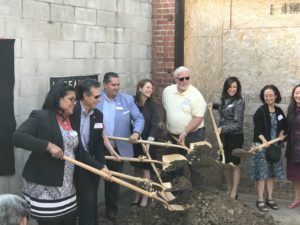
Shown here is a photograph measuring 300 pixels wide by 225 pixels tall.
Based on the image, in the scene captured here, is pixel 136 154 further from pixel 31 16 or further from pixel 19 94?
pixel 31 16

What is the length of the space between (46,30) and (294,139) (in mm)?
Answer: 3694

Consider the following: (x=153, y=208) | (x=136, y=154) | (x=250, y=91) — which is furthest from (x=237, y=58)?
(x=153, y=208)

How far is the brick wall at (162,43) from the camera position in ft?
26.2

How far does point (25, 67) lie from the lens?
550 centimetres

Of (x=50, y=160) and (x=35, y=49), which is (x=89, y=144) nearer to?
(x=50, y=160)

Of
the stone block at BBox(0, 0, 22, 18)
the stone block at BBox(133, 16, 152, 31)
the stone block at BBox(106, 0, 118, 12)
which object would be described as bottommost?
the stone block at BBox(0, 0, 22, 18)

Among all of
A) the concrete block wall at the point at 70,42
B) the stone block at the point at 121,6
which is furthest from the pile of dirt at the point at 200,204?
the stone block at the point at 121,6

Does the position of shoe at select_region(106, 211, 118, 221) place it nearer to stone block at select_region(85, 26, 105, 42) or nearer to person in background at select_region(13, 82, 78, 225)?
person in background at select_region(13, 82, 78, 225)

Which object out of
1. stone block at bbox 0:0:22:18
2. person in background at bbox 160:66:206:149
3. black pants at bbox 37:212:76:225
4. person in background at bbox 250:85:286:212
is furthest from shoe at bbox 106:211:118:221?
stone block at bbox 0:0:22:18

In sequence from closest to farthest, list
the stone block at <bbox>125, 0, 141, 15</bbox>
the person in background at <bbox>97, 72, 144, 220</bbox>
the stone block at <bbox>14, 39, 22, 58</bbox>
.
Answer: the stone block at <bbox>14, 39, 22, 58</bbox>, the person in background at <bbox>97, 72, 144, 220</bbox>, the stone block at <bbox>125, 0, 141, 15</bbox>

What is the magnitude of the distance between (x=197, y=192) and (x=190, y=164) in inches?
18.1

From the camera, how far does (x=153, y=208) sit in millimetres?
5266

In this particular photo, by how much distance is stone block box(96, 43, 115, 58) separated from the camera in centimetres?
684

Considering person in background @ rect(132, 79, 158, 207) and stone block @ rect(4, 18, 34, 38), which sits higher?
stone block @ rect(4, 18, 34, 38)
